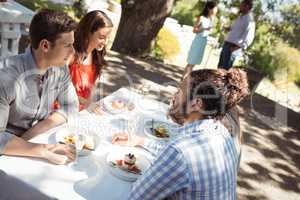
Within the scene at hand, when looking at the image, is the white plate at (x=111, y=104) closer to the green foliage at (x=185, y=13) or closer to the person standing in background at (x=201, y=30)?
the person standing in background at (x=201, y=30)

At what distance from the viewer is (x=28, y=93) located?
2.18 meters

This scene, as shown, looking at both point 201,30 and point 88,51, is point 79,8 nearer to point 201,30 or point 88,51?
point 201,30

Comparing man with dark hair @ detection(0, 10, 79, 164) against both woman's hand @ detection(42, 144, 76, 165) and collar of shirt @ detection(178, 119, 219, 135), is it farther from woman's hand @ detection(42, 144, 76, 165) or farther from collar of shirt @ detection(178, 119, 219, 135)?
collar of shirt @ detection(178, 119, 219, 135)

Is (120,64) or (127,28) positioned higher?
(127,28)

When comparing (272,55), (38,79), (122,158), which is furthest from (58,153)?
(272,55)

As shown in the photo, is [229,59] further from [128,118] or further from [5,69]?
[5,69]

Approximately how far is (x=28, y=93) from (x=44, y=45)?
11.8 inches

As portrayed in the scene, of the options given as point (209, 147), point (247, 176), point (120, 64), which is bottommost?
point (247, 176)

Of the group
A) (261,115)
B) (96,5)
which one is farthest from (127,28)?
(96,5)

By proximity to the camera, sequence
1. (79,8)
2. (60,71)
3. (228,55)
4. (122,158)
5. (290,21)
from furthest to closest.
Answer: (79,8) → (290,21) → (228,55) → (60,71) → (122,158)

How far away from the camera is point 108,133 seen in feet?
7.44

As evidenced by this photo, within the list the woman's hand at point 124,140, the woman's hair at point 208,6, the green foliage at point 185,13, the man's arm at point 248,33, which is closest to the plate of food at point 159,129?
the woman's hand at point 124,140

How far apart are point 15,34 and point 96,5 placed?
1173 cm

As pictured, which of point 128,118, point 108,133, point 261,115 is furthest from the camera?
point 261,115
